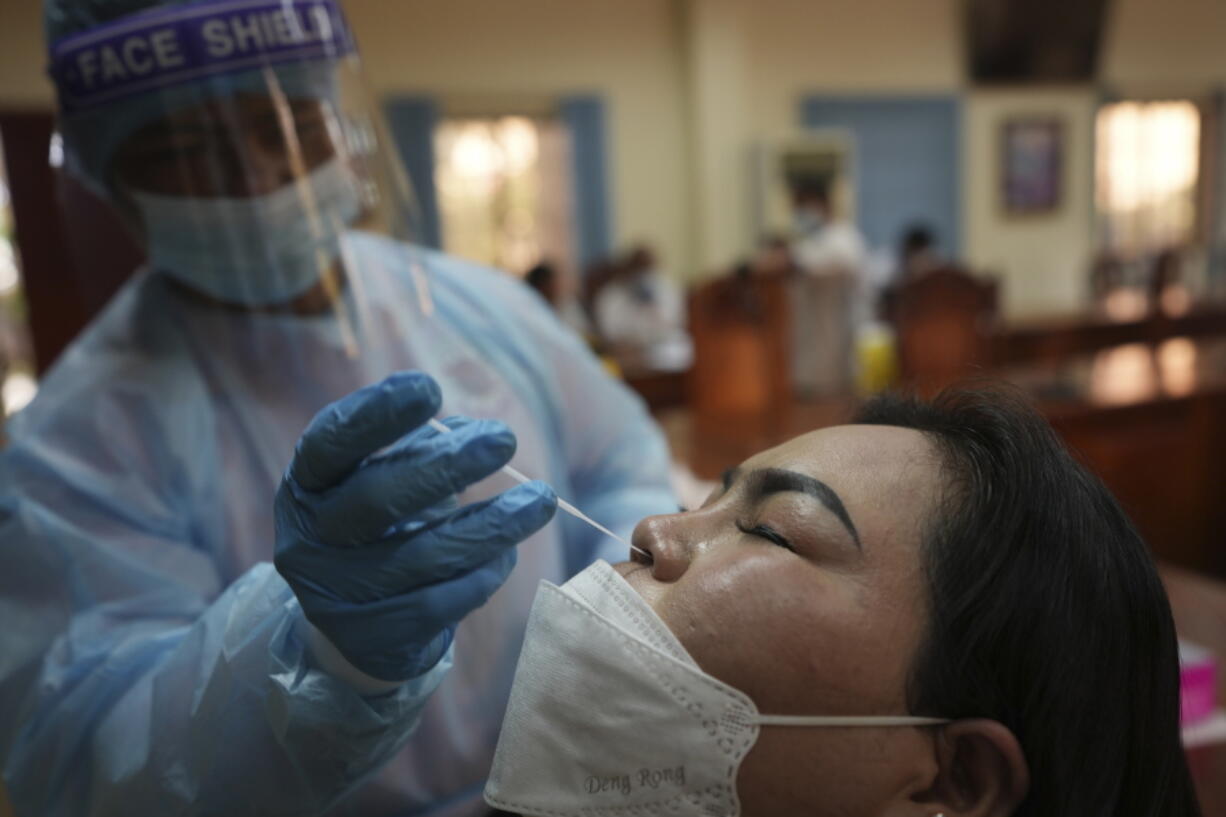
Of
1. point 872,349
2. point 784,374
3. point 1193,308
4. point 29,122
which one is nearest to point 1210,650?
point 784,374

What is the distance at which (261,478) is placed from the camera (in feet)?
3.28

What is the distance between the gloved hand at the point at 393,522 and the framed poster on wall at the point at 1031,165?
28.5ft

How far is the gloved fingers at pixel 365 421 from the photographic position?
25.6 inches

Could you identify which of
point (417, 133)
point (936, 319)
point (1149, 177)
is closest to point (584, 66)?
point (417, 133)

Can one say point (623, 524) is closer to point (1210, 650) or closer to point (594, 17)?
point (1210, 650)

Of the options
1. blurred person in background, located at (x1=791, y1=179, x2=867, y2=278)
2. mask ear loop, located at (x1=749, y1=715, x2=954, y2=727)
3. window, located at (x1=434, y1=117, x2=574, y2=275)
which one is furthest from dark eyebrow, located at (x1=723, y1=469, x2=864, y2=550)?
window, located at (x1=434, y1=117, x2=574, y2=275)

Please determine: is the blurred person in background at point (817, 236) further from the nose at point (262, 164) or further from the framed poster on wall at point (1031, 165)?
the nose at point (262, 164)

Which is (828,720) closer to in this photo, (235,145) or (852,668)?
(852,668)

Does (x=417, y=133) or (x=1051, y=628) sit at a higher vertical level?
(x=417, y=133)

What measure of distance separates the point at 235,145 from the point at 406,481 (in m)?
0.50

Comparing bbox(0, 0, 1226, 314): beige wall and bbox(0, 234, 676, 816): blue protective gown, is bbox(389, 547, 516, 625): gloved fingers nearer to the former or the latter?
bbox(0, 234, 676, 816): blue protective gown

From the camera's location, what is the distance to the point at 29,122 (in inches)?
182

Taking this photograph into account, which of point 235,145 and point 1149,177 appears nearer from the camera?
point 235,145

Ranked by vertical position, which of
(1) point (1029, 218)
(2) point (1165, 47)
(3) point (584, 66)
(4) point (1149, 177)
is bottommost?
(1) point (1029, 218)
